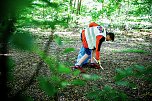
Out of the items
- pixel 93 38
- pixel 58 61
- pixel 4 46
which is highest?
pixel 4 46

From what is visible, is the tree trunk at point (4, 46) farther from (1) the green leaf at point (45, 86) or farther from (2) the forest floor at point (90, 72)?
(2) the forest floor at point (90, 72)

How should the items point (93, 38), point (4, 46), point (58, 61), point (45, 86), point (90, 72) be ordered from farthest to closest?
point (90, 72) < point (93, 38) < point (58, 61) < point (45, 86) < point (4, 46)

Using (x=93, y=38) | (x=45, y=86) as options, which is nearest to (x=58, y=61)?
(x=45, y=86)

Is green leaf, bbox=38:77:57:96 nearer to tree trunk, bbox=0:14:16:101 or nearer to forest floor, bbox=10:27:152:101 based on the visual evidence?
tree trunk, bbox=0:14:16:101

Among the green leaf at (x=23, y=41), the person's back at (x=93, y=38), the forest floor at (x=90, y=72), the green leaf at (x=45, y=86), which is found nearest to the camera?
the green leaf at (x=23, y=41)

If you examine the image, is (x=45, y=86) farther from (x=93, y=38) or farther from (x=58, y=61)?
(x=93, y=38)

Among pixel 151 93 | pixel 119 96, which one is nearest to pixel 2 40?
pixel 119 96

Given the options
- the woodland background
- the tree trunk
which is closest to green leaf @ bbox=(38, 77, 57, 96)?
the woodland background

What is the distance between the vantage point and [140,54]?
9523mm

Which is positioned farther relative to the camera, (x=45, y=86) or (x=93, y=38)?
(x=93, y=38)

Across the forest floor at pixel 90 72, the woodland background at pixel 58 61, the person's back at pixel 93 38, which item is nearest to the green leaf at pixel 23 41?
the woodland background at pixel 58 61

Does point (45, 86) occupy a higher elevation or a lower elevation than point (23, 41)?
lower

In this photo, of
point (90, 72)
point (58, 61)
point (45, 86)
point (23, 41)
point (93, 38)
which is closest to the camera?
point (23, 41)

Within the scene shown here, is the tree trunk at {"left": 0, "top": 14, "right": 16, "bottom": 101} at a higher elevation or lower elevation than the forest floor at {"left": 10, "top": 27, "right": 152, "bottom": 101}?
higher
